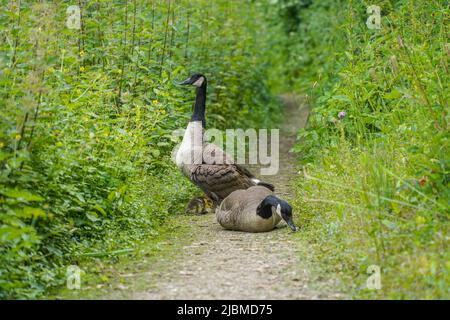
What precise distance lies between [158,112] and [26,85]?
10.5ft

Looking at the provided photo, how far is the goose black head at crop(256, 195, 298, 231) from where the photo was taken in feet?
26.2

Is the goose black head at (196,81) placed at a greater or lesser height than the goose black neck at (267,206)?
greater

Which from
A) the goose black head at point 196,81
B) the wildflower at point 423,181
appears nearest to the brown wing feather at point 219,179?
the goose black head at point 196,81

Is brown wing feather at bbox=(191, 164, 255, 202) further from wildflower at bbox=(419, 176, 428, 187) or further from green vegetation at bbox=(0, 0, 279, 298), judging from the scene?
wildflower at bbox=(419, 176, 428, 187)

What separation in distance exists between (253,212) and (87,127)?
6.25 ft

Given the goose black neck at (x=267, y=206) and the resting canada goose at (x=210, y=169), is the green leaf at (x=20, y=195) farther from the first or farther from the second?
the resting canada goose at (x=210, y=169)

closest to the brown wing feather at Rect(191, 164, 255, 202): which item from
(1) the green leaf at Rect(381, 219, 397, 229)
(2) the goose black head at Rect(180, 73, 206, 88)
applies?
(2) the goose black head at Rect(180, 73, 206, 88)

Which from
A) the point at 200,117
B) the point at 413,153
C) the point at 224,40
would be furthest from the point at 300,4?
the point at 413,153

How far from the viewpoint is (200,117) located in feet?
32.8

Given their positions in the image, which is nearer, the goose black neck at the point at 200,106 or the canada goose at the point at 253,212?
the canada goose at the point at 253,212

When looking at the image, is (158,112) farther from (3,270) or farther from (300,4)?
(300,4)

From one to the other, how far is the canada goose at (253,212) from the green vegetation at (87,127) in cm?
76

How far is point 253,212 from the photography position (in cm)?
816

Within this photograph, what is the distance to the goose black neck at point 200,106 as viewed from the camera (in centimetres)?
1000
